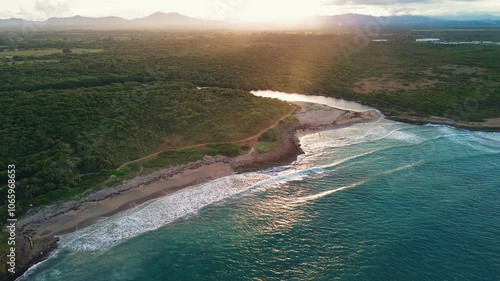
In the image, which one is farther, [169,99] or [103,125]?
[169,99]

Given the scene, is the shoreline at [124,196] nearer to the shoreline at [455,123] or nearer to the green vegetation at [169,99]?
the green vegetation at [169,99]

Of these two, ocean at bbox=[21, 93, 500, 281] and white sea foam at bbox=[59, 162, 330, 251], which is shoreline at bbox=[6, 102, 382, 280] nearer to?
white sea foam at bbox=[59, 162, 330, 251]

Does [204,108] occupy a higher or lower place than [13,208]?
higher

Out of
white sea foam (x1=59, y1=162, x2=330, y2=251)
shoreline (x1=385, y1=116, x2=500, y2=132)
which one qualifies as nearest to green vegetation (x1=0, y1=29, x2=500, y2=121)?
shoreline (x1=385, y1=116, x2=500, y2=132)

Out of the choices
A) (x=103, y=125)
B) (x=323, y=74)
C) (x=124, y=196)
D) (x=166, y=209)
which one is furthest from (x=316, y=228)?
(x=323, y=74)

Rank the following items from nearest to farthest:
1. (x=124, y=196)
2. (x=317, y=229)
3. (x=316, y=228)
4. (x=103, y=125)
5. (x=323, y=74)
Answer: (x=317, y=229)
(x=316, y=228)
(x=124, y=196)
(x=103, y=125)
(x=323, y=74)

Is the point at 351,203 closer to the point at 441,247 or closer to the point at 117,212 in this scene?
the point at 441,247

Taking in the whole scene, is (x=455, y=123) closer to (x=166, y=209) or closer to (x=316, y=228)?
(x=316, y=228)

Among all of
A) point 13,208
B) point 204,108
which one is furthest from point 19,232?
point 204,108
